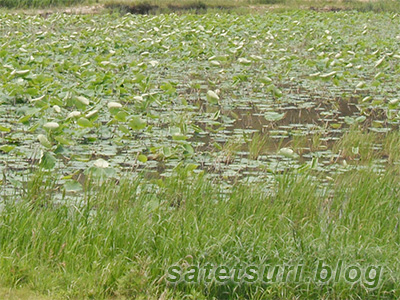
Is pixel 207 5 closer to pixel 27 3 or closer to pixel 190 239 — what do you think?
pixel 27 3

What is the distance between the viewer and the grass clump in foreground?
360 centimetres

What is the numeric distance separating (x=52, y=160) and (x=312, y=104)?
4.62 m

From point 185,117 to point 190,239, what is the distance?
11.6ft

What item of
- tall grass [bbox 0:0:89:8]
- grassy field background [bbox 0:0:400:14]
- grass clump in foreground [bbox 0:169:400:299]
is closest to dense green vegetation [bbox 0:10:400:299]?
grass clump in foreground [bbox 0:169:400:299]

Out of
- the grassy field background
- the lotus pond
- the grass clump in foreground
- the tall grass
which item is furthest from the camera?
the grassy field background

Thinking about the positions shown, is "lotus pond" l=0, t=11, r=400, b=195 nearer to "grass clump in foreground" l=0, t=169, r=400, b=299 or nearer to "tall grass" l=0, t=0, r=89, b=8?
"grass clump in foreground" l=0, t=169, r=400, b=299

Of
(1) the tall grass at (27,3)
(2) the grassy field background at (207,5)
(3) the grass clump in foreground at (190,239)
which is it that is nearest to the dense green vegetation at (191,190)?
(3) the grass clump in foreground at (190,239)

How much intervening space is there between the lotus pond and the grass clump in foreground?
53 cm

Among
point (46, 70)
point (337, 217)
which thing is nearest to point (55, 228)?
point (337, 217)

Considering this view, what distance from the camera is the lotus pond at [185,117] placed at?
5.75 m

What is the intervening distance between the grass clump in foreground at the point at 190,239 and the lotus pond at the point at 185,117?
0.53 m

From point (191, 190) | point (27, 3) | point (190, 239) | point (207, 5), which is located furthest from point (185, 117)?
point (207, 5)

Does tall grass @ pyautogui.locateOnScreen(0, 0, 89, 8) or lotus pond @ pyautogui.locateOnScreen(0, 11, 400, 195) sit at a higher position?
lotus pond @ pyautogui.locateOnScreen(0, 11, 400, 195)

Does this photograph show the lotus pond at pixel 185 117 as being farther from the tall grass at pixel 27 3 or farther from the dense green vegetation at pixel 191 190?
the tall grass at pixel 27 3
